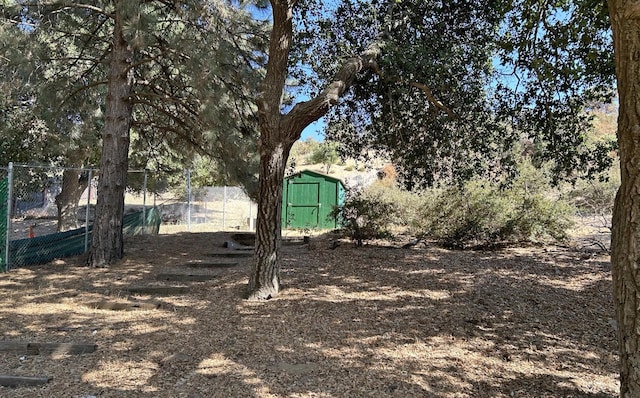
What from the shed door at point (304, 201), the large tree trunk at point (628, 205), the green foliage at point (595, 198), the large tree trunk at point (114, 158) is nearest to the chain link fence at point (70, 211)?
the large tree trunk at point (114, 158)

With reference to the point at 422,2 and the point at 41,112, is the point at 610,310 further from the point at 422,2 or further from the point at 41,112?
the point at 41,112

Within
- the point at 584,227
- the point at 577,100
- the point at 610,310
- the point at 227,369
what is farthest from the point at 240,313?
the point at 584,227

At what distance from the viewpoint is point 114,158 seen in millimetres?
8594

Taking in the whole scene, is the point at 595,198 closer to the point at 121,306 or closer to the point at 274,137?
the point at 274,137

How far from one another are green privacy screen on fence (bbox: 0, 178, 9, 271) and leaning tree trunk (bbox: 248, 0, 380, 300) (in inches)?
189

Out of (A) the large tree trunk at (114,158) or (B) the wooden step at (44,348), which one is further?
(A) the large tree trunk at (114,158)

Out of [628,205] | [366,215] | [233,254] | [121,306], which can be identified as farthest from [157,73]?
[628,205]

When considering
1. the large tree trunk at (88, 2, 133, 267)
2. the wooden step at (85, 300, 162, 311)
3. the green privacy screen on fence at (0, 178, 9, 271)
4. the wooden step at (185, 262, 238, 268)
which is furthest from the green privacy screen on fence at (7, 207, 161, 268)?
the wooden step at (85, 300, 162, 311)

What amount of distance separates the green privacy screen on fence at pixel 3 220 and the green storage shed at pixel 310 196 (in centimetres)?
1064

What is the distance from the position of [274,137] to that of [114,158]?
4368 millimetres

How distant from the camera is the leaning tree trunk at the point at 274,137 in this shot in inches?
225

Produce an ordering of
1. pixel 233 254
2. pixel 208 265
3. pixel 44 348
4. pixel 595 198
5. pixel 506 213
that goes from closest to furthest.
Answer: pixel 44 348, pixel 208 265, pixel 233 254, pixel 506 213, pixel 595 198

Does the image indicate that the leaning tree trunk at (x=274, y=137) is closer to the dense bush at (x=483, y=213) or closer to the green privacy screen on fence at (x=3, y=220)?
the dense bush at (x=483, y=213)

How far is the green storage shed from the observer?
1786 centimetres
